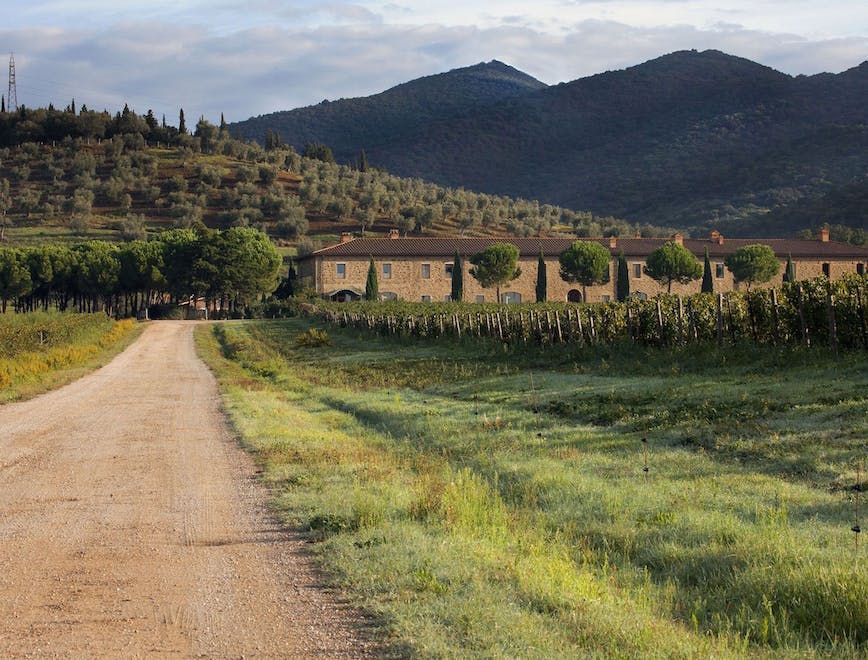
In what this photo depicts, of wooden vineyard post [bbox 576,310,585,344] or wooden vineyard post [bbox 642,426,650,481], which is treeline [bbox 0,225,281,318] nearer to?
wooden vineyard post [bbox 576,310,585,344]

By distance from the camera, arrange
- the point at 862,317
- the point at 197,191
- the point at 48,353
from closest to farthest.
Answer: the point at 862,317 < the point at 48,353 < the point at 197,191

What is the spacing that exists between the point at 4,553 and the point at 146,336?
183 ft

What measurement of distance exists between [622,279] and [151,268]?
1908 inches

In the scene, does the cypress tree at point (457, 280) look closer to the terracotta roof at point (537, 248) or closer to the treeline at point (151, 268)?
the terracotta roof at point (537, 248)

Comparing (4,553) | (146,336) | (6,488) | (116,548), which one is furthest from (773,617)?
(146,336)

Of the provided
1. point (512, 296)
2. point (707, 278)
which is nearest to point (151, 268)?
point (512, 296)

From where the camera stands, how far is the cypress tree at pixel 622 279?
9144cm

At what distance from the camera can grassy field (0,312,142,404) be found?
26016 millimetres

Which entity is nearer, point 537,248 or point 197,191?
point 537,248

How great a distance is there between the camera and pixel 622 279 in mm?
92188

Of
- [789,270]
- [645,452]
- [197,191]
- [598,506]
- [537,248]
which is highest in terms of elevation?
[197,191]

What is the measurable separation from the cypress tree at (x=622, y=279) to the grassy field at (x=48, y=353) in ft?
163

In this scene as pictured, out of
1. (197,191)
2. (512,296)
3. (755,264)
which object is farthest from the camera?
(197,191)

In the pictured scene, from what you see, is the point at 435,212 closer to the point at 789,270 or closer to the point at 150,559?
the point at 789,270
